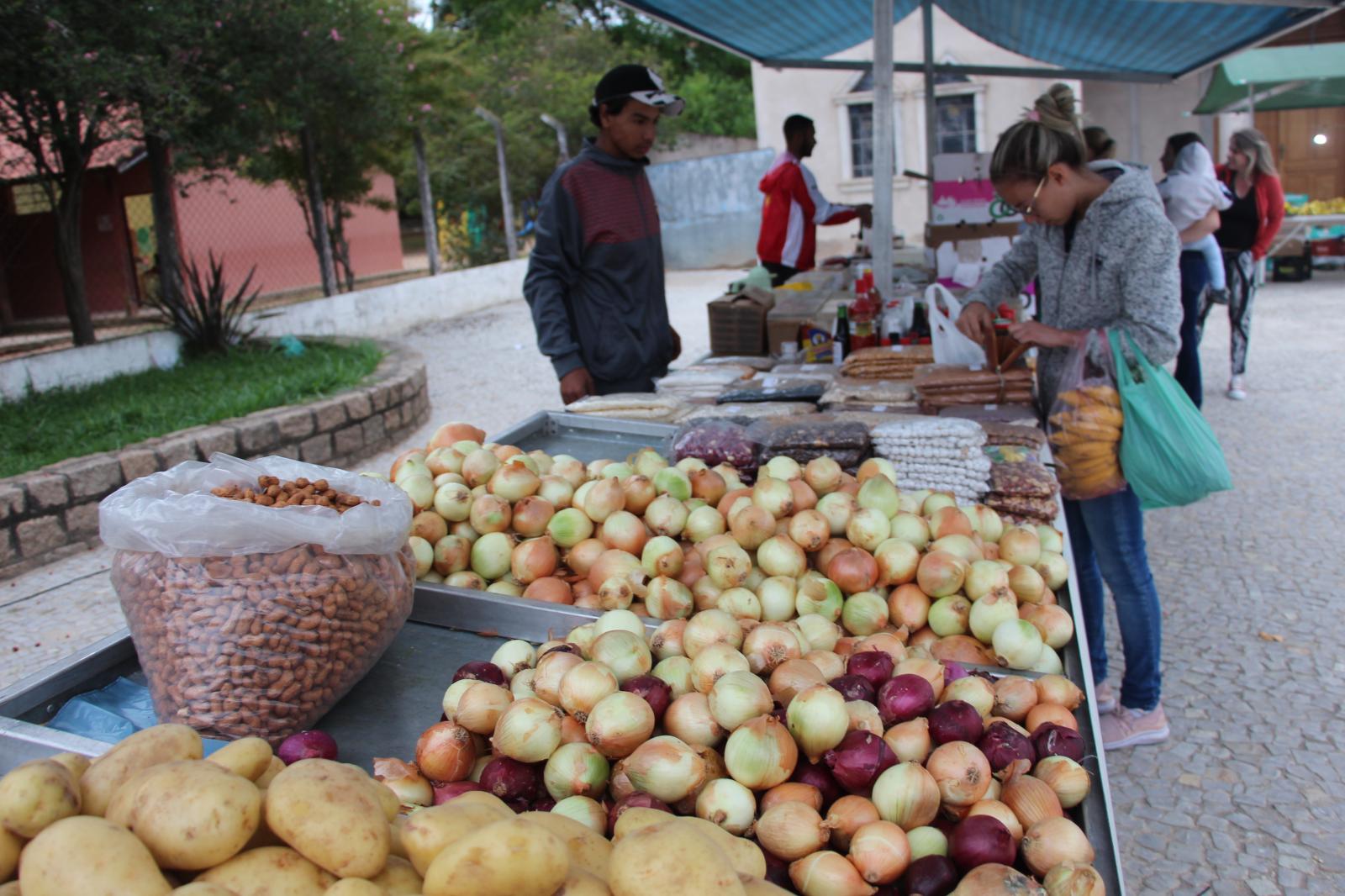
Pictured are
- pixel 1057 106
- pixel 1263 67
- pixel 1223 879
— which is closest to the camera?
pixel 1223 879

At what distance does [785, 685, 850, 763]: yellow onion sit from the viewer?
144cm

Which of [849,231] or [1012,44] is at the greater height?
[1012,44]

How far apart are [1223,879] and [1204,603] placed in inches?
74.2

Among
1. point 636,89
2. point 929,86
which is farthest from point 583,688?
A: point 929,86

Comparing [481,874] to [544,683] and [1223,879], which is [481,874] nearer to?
[544,683]

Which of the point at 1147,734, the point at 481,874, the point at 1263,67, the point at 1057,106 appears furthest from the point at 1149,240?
the point at 1263,67

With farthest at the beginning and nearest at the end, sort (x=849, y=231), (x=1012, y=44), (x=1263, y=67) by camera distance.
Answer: (x=849, y=231) < (x=1263, y=67) < (x=1012, y=44)

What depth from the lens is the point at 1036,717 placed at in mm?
1648

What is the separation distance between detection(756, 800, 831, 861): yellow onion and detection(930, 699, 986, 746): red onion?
28cm

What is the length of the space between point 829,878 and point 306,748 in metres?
0.83

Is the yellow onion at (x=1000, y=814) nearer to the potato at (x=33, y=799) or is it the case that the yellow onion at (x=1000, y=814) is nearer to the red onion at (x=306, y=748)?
the red onion at (x=306, y=748)

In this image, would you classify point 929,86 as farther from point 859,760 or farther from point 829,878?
point 829,878

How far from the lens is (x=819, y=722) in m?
1.44

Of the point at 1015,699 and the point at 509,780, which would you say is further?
the point at 1015,699
